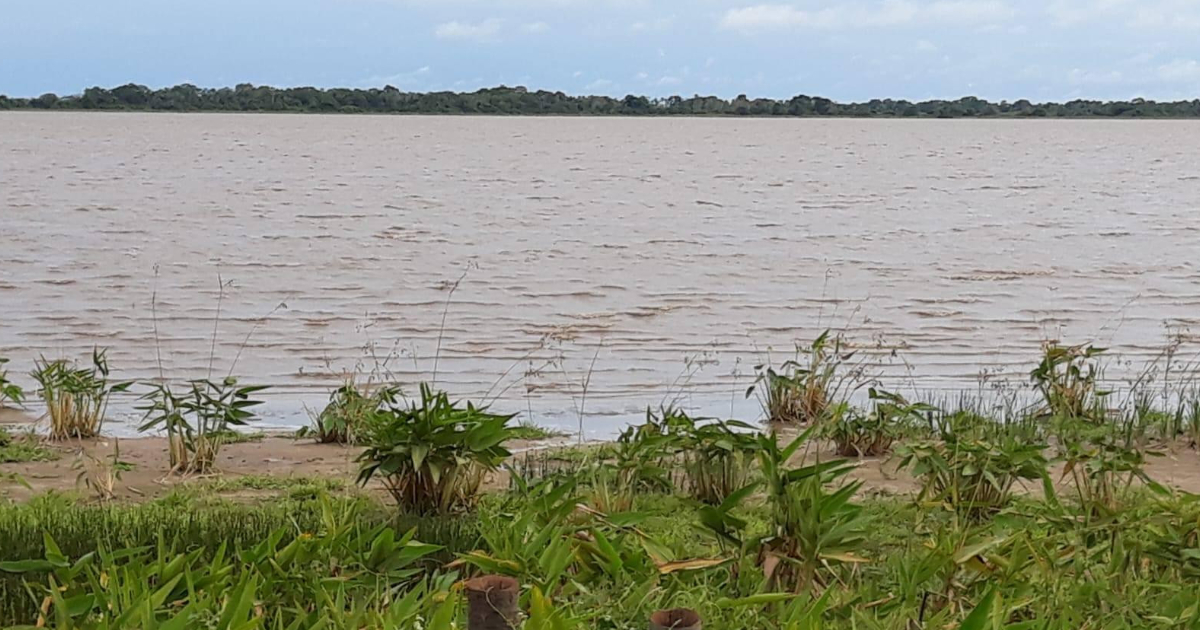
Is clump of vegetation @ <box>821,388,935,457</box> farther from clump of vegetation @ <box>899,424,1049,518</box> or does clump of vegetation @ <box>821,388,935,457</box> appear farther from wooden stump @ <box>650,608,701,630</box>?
wooden stump @ <box>650,608,701,630</box>

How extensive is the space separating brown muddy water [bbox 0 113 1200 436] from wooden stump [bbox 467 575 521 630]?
560 cm

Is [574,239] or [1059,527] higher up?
[1059,527]

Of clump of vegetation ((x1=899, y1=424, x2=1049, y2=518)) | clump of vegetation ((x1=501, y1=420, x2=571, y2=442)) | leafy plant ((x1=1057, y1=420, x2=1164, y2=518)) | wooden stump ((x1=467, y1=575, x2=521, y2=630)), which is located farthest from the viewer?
clump of vegetation ((x1=501, y1=420, x2=571, y2=442))

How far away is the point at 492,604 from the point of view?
2766 mm

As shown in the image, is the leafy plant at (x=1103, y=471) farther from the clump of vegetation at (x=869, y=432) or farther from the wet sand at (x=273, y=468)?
the clump of vegetation at (x=869, y=432)

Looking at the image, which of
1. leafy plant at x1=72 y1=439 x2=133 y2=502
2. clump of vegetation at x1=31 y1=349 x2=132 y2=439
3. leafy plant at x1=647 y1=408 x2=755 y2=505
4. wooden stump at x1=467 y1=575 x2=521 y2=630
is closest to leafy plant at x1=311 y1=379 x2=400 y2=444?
clump of vegetation at x1=31 y1=349 x2=132 y2=439

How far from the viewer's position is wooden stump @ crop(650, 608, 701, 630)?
2553 millimetres

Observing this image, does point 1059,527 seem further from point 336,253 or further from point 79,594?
point 336,253

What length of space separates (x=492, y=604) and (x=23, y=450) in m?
5.29

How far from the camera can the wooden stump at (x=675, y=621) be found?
2.55 meters

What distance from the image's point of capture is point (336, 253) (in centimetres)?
1928

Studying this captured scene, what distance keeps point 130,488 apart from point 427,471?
6.22 feet

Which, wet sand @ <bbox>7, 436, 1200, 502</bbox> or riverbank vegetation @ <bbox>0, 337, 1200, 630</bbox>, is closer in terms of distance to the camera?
riverbank vegetation @ <bbox>0, 337, 1200, 630</bbox>

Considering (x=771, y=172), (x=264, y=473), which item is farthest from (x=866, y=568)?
(x=771, y=172)
